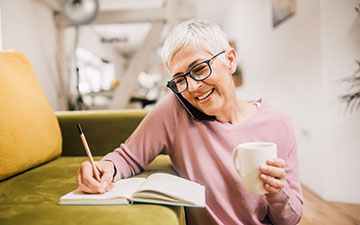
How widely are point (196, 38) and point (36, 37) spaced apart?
3555 millimetres

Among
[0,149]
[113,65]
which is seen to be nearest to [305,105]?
[0,149]

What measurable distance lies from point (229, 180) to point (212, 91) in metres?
0.30

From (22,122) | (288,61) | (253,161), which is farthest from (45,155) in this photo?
(288,61)

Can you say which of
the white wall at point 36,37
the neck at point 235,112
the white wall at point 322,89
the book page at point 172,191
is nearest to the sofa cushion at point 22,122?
the book page at point 172,191

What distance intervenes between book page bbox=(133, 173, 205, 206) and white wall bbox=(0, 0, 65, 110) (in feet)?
10.2

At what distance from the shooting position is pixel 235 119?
3.08ft

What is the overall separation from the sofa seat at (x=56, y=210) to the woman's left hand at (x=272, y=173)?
0.75 ft

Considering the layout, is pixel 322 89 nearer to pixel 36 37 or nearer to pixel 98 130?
pixel 98 130

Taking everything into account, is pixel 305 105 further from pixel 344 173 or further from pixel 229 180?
pixel 229 180

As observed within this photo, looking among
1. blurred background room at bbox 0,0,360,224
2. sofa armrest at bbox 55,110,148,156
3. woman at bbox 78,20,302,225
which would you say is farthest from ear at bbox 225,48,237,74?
blurred background room at bbox 0,0,360,224

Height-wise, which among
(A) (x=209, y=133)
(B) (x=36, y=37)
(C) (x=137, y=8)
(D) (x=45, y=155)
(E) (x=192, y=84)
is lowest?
(D) (x=45, y=155)

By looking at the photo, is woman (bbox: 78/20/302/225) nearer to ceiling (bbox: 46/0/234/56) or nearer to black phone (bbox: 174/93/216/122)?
black phone (bbox: 174/93/216/122)

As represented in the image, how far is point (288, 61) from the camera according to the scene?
2664 millimetres

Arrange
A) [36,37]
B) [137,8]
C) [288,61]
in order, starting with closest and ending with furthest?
[288,61], [36,37], [137,8]
